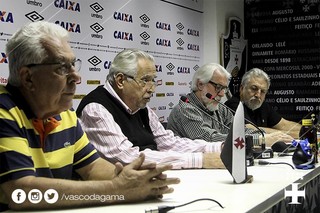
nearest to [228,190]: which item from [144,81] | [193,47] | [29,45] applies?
[29,45]

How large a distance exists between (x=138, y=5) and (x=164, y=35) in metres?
0.46

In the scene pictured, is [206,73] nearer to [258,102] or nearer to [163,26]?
[258,102]

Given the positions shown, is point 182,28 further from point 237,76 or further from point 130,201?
point 130,201

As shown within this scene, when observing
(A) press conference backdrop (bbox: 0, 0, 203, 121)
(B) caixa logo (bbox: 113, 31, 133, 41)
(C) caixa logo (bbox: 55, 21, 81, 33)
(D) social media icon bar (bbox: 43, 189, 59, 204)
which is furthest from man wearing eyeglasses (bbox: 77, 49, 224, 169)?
(B) caixa logo (bbox: 113, 31, 133, 41)

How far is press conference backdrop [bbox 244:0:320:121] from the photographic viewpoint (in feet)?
15.4

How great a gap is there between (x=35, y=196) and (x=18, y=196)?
44mm

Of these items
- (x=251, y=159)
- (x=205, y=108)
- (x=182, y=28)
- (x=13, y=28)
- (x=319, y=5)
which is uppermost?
(x=319, y=5)

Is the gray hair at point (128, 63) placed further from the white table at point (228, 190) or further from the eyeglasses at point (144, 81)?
the white table at point (228, 190)

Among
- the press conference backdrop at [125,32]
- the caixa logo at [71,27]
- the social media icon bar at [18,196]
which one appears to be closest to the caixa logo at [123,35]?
the press conference backdrop at [125,32]

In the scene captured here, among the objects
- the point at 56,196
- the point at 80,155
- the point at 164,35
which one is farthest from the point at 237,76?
the point at 56,196

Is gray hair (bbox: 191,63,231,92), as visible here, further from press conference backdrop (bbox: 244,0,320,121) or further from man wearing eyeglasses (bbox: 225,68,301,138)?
press conference backdrop (bbox: 244,0,320,121)

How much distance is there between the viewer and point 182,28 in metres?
4.11

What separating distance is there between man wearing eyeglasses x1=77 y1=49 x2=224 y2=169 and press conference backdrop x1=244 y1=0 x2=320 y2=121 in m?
2.94

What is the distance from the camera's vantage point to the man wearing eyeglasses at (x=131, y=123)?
163 cm
